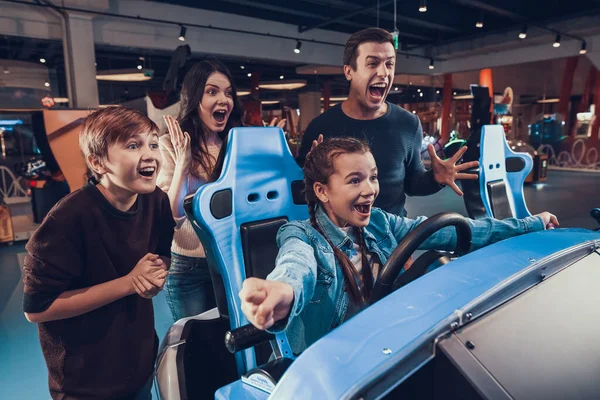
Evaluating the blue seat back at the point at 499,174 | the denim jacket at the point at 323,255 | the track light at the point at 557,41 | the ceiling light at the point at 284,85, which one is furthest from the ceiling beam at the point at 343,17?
the denim jacket at the point at 323,255

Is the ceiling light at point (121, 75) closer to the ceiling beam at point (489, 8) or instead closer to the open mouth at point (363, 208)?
the ceiling beam at point (489, 8)

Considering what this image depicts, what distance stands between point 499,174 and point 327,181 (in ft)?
5.76

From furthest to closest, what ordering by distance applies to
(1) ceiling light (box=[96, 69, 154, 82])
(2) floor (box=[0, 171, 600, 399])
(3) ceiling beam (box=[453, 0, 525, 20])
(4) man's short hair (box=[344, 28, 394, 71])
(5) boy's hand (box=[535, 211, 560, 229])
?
(1) ceiling light (box=[96, 69, 154, 82]) < (3) ceiling beam (box=[453, 0, 525, 20]) < (2) floor (box=[0, 171, 600, 399]) < (4) man's short hair (box=[344, 28, 394, 71]) < (5) boy's hand (box=[535, 211, 560, 229])

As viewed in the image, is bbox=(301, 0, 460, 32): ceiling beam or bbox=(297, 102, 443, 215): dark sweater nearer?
bbox=(297, 102, 443, 215): dark sweater

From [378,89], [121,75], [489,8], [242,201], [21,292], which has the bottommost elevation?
[21,292]

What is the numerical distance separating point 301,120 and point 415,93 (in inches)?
121

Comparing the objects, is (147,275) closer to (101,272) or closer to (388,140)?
(101,272)

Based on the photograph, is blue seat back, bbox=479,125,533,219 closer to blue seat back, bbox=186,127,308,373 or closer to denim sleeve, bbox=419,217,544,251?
denim sleeve, bbox=419,217,544,251

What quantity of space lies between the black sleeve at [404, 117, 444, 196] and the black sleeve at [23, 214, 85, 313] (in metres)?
1.27

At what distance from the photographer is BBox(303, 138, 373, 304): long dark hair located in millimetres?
1155

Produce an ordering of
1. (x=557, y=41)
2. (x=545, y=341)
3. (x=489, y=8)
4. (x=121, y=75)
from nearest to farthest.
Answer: (x=545, y=341) → (x=489, y=8) → (x=557, y=41) → (x=121, y=75)

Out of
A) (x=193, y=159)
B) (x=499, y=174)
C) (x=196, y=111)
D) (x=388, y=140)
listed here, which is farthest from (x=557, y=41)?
(x=193, y=159)

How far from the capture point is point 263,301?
726mm

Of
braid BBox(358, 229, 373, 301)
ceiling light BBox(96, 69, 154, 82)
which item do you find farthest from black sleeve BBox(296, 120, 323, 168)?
ceiling light BBox(96, 69, 154, 82)
